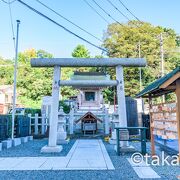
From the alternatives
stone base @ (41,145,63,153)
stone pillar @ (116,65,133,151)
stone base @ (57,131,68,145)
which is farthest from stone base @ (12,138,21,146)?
stone pillar @ (116,65,133,151)

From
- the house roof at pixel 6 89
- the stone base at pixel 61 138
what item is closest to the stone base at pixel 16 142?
the stone base at pixel 61 138

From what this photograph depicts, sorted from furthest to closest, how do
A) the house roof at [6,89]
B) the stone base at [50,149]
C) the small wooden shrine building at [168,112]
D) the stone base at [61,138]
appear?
the house roof at [6,89]
the stone base at [61,138]
the stone base at [50,149]
the small wooden shrine building at [168,112]

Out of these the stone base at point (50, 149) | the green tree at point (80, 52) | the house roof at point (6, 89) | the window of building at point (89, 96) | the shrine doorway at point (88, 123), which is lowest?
the stone base at point (50, 149)

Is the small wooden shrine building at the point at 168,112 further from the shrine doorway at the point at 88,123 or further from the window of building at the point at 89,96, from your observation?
the window of building at the point at 89,96

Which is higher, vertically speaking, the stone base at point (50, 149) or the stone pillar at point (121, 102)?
the stone pillar at point (121, 102)

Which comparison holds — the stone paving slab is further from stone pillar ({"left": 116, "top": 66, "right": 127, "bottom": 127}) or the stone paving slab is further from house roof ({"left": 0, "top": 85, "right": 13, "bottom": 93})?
house roof ({"left": 0, "top": 85, "right": 13, "bottom": 93})

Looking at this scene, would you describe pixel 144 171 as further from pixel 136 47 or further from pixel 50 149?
Answer: pixel 136 47

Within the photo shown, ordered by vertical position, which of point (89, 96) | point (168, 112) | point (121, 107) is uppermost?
point (89, 96)

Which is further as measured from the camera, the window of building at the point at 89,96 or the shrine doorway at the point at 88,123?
the window of building at the point at 89,96

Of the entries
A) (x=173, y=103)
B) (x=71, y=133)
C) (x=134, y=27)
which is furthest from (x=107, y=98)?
(x=173, y=103)

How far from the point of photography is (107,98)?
28469 mm

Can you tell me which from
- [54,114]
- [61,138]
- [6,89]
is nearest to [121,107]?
[54,114]

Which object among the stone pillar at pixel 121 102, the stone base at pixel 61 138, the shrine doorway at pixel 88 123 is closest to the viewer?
the stone pillar at pixel 121 102

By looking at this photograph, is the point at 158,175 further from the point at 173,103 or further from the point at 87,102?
the point at 87,102
